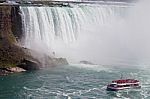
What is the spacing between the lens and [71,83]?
173ft

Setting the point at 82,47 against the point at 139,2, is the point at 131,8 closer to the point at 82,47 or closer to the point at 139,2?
the point at 139,2

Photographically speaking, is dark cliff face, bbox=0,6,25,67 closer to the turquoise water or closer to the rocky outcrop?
the rocky outcrop

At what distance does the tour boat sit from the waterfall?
721 inches

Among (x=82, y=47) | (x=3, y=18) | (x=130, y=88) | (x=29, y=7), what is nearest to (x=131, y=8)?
(x=82, y=47)

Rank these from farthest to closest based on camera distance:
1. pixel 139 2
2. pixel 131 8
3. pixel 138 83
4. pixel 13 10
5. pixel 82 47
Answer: pixel 139 2
pixel 131 8
pixel 82 47
pixel 13 10
pixel 138 83

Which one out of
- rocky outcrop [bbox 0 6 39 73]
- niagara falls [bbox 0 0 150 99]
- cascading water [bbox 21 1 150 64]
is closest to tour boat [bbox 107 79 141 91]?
niagara falls [bbox 0 0 150 99]

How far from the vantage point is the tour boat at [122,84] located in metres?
50.3

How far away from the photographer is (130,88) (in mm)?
52469

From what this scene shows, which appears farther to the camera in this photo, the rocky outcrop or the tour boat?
the rocky outcrop

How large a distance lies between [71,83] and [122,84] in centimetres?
623

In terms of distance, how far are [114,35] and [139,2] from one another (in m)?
27.6

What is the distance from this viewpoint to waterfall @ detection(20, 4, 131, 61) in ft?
229

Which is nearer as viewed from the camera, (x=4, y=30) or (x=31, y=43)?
(x=4, y=30)

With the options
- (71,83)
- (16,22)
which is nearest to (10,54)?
(16,22)
